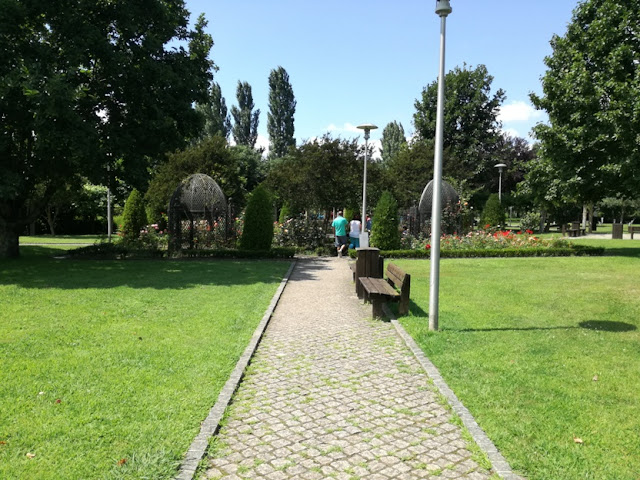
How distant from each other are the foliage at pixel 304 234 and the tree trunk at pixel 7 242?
33.8ft

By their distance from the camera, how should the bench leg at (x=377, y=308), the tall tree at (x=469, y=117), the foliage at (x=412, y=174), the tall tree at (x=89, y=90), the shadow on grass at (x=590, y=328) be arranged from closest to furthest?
1. the shadow on grass at (x=590, y=328)
2. the bench leg at (x=377, y=308)
3. the tall tree at (x=89, y=90)
4. the foliage at (x=412, y=174)
5. the tall tree at (x=469, y=117)

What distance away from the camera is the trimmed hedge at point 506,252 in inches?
704

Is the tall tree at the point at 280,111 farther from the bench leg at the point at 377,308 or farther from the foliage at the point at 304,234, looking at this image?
the bench leg at the point at 377,308

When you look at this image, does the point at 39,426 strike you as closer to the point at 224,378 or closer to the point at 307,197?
the point at 224,378

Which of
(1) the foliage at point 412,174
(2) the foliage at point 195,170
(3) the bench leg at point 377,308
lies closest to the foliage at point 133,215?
(2) the foliage at point 195,170

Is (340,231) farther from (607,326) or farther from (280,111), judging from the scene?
A: (280,111)

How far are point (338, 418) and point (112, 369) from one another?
2702 millimetres

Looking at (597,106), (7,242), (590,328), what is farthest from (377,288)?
(597,106)

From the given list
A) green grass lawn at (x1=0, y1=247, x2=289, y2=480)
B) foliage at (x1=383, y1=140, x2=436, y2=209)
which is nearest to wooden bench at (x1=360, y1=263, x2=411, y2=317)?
green grass lawn at (x1=0, y1=247, x2=289, y2=480)

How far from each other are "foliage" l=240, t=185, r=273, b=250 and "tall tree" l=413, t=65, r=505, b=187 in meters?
26.5

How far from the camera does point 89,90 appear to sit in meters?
14.4

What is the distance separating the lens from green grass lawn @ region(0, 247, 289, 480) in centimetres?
336

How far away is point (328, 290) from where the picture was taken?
11.1m

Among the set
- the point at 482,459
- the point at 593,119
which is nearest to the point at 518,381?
the point at 482,459
